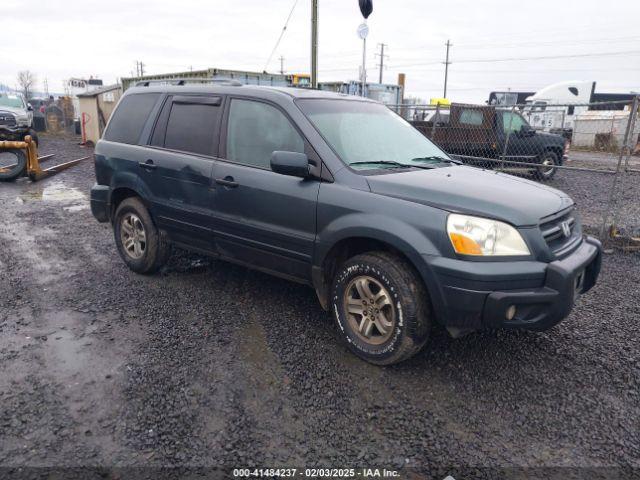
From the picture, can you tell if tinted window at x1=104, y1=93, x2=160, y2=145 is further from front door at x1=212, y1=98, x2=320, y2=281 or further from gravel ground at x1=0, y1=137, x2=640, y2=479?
gravel ground at x1=0, y1=137, x2=640, y2=479

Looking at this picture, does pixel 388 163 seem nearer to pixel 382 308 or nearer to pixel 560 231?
pixel 382 308

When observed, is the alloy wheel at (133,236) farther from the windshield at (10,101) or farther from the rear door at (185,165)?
the windshield at (10,101)

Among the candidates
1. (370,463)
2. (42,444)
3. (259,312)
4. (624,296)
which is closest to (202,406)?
(42,444)

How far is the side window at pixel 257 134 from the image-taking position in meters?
3.78

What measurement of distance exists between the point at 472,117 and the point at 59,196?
9.50 metres

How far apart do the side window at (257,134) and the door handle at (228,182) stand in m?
0.18

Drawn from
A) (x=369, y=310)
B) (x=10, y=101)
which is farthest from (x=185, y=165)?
(x=10, y=101)

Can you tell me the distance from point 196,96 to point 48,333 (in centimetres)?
242

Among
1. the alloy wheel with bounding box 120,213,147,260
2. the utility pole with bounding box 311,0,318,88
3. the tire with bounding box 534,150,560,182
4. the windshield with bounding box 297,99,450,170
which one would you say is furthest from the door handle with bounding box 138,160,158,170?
the tire with bounding box 534,150,560,182

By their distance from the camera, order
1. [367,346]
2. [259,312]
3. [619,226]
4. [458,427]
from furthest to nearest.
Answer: [619,226]
[259,312]
[367,346]
[458,427]

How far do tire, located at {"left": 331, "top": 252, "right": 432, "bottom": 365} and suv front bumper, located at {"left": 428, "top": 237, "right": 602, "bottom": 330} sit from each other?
7.1 inches

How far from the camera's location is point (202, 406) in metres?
2.88

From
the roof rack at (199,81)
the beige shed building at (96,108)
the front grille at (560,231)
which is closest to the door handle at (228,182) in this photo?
the roof rack at (199,81)

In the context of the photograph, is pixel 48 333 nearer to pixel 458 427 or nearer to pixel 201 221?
pixel 201 221
